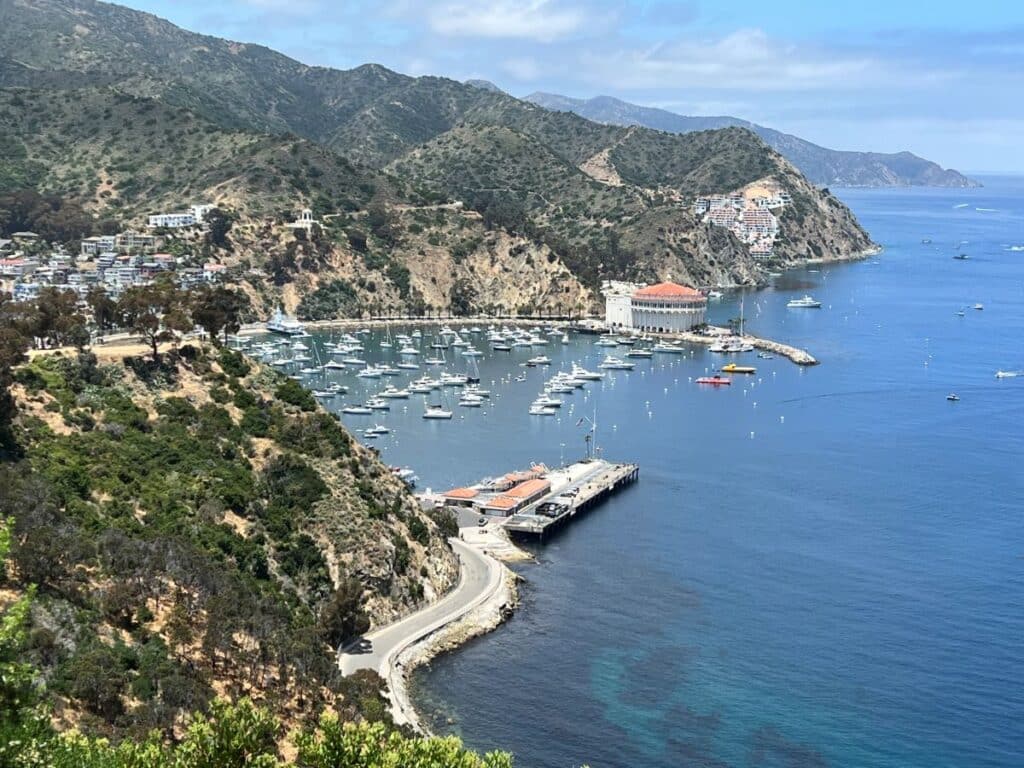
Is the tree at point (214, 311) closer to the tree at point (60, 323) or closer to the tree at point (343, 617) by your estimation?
the tree at point (60, 323)

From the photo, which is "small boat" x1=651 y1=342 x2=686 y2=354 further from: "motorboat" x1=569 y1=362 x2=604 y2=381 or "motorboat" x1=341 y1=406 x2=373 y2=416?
"motorboat" x1=341 y1=406 x2=373 y2=416

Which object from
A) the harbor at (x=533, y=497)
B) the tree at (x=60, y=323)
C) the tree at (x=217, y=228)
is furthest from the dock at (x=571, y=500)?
the tree at (x=217, y=228)

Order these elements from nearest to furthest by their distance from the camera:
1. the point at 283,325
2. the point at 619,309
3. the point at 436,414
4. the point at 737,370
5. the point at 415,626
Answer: the point at 415,626
the point at 436,414
the point at 737,370
the point at 283,325
the point at 619,309

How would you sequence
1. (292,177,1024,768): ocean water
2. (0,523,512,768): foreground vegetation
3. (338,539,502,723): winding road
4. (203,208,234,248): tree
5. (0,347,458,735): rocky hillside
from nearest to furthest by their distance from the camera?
(0,523,512,768): foreground vegetation, (0,347,458,735): rocky hillside, (292,177,1024,768): ocean water, (338,539,502,723): winding road, (203,208,234,248): tree

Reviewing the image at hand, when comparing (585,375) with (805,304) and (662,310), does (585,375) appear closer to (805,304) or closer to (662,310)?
(662,310)

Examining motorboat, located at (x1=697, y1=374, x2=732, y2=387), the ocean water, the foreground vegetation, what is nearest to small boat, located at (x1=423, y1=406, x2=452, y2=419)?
the ocean water

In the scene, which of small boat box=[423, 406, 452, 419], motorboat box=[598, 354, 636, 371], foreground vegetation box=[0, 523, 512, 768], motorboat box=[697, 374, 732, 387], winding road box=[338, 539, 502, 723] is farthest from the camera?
motorboat box=[598, 354, 636, 371]

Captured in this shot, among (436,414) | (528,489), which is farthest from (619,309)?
(528,489)
